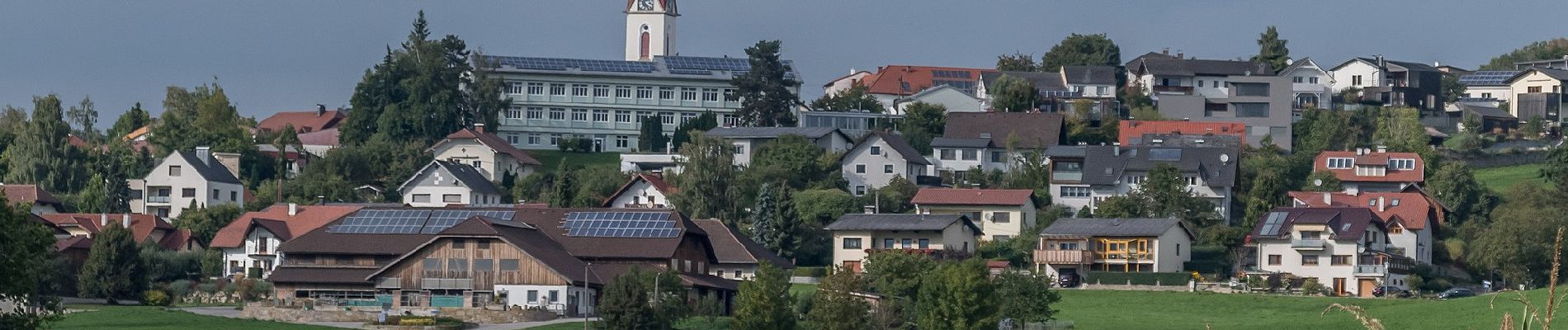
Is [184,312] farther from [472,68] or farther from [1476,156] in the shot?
[1476,156]

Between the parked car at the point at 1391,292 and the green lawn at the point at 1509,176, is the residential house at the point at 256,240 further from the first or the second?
the green lawn at the point at 1509,176

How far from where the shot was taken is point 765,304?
62.3 meters

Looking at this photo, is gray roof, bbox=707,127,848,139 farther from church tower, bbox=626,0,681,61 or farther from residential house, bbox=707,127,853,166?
church tower, bbox=626,0,681,61

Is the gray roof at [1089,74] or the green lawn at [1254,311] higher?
the gray roof at [1089,74]

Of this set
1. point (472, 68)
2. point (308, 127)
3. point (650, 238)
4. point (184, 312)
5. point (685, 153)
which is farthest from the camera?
point (308, 127)

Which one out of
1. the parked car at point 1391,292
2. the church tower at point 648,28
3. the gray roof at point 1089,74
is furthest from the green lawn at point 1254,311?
the church tower at point 648,28

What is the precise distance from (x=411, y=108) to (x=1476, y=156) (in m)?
52.9

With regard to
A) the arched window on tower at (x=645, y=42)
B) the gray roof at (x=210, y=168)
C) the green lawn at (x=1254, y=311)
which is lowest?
the green lawn at (x=1254, y=311)

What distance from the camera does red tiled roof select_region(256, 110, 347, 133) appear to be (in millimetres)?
142000

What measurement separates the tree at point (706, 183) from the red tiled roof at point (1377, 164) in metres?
27.2

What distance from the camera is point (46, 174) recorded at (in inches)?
4360

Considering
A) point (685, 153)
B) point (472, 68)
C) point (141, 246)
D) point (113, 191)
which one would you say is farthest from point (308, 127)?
point (141, 246)

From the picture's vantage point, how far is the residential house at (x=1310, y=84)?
127 meters

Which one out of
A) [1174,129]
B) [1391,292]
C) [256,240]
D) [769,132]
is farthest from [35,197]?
[1391,292]
